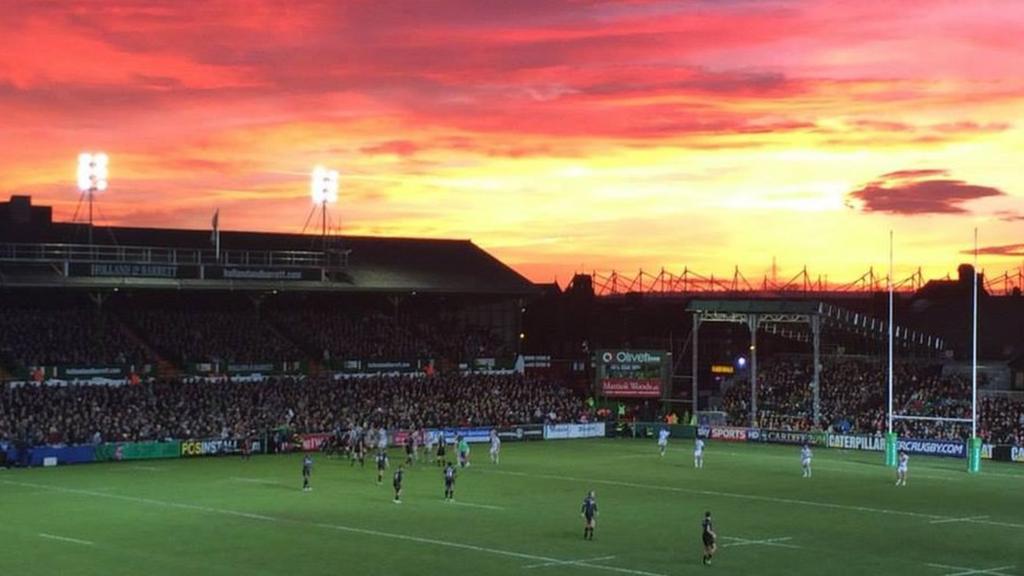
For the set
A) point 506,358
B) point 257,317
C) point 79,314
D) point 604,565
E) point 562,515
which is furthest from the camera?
point 506,358

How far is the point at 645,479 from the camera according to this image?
197 ft

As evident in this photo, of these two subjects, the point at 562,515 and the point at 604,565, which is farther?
the point at 562,515

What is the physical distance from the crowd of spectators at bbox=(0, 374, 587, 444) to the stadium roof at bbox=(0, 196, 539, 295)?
6.35 meters

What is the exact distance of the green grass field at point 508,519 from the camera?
121 feet

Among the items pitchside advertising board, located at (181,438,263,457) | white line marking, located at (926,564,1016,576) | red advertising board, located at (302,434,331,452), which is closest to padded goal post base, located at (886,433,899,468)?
red advertising board, located at (302,434,331,452)

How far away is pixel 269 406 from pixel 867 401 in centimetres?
3633

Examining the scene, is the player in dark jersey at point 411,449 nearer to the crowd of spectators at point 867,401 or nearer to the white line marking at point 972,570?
the crowd of spectators at point 867,401

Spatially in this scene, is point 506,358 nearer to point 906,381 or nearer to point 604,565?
point 906,381

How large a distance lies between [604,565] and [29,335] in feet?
153

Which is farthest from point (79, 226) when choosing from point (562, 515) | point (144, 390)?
point (562, 515)

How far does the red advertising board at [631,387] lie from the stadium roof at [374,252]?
9.80 m

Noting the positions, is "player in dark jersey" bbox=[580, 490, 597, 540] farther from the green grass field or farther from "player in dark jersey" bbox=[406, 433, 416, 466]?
"player in dark jersey" bbox=[406, 433, 416, 466]

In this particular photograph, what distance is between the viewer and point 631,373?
8862cm

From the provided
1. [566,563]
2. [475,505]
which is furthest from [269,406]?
[566,563]
